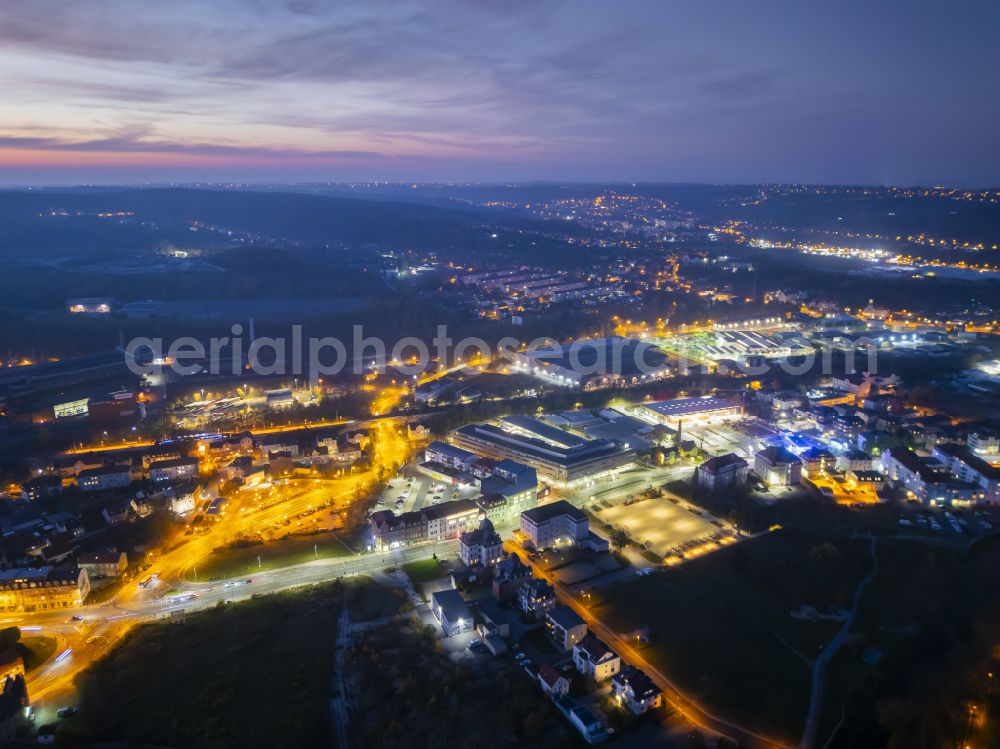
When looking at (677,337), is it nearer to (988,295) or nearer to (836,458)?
(836,458)

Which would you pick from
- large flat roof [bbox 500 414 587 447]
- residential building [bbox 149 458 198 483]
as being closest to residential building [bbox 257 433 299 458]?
residential building [bbox 149 458 198 483]

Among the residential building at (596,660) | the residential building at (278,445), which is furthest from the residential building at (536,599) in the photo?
the residential building at (278,445)

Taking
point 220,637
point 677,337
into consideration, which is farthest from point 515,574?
point 677,337

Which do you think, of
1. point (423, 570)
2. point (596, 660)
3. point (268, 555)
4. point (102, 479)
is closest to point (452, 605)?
point (423, 570)

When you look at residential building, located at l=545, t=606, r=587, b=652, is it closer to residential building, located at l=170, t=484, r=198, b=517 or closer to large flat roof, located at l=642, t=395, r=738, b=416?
residential building, located at l=170, t=484, r=198, b=517

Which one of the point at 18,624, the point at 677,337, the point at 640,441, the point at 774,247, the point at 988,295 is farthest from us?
the point at 774,247
